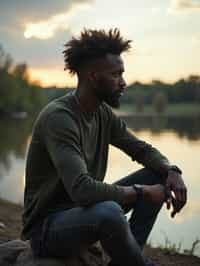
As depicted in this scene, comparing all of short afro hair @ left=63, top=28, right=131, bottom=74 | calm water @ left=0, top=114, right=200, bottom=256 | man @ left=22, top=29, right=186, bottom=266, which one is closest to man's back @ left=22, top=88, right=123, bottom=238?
man @ left=22, top=29, right=186, bottom=266

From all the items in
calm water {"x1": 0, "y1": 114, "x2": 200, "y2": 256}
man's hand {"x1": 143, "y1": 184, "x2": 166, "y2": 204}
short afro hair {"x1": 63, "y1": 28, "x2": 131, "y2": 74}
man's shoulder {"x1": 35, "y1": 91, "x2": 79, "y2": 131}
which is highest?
short afro hair {"x1": 63, "y1": 28, "x2": 131, "y2": 74}

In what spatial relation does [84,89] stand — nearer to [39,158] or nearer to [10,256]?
[39,158]

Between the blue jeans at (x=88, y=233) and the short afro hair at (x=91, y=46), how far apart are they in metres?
0.88

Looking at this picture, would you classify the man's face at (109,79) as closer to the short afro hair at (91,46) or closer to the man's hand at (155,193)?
the short afro hair at (91,46)

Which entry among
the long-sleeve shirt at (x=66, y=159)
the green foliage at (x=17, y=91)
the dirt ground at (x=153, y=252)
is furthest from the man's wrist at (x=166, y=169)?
the green foliage at (x=17, y=91)

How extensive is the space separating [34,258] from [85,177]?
0.71 m

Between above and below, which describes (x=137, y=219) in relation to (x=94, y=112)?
below

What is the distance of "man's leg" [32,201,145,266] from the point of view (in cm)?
259

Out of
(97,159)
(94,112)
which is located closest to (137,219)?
(97,159)

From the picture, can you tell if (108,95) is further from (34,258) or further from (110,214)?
(34,258)

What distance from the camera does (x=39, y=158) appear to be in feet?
9.20

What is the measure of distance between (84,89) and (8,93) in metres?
61.0

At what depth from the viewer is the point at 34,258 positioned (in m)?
2.93

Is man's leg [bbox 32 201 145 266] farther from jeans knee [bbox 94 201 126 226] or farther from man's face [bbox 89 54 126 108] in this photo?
man's face [bbox 89 54 126 108]
